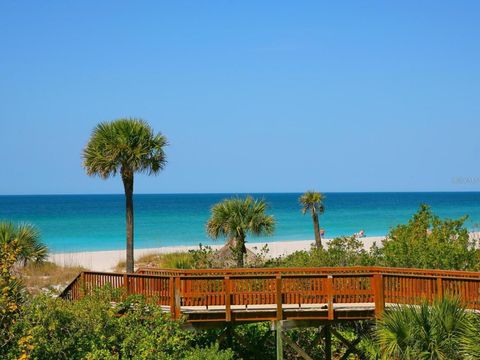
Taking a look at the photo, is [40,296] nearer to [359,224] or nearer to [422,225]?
[422,225]

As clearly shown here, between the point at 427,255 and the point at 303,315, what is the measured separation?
A: 24.7ft

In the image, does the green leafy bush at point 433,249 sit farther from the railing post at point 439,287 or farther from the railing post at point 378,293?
the railing post at point 439,287

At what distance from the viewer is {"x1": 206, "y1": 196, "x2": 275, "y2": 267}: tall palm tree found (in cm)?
3500

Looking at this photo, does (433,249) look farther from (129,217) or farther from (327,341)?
(129,217)

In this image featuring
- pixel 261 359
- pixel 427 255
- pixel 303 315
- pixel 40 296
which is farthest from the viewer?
pixel 427 255

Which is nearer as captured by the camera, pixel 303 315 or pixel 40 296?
pixel 40 296

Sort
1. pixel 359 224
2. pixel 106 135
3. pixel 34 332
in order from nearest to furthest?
pixel 34 332 → pixel 106 135 → pixel 359 224

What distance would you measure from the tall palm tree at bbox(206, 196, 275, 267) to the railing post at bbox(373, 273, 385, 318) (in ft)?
45.1

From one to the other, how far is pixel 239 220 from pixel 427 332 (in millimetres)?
16919

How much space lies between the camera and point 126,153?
33.9m

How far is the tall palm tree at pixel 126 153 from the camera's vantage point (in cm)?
3388

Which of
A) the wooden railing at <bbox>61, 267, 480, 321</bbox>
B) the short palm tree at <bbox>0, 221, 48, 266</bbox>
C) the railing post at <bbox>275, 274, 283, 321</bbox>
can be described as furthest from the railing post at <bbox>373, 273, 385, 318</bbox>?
the short palm tree at <bbox>0, 221, 48, 266</bbox>

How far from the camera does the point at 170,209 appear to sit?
6284 inches

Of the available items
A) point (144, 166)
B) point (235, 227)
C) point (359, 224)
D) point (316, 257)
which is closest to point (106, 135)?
point (144, 166)
